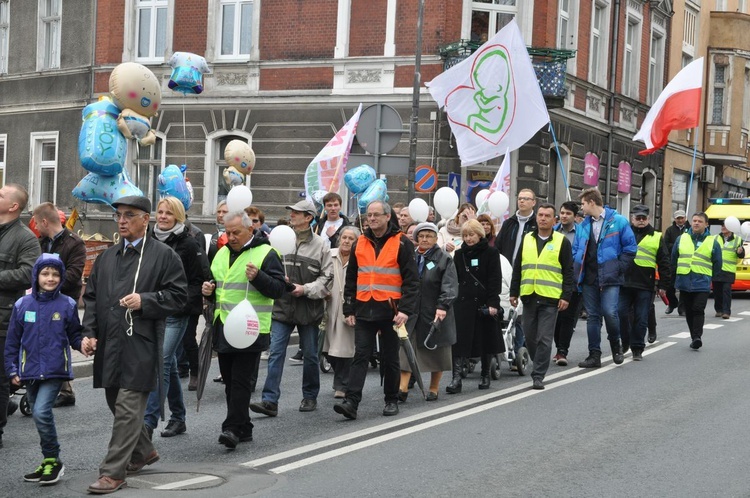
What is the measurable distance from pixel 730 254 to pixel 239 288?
49.6 ft

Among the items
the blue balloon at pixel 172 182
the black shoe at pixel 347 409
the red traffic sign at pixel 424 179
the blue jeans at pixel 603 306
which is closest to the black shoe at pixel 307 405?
the black shoe at pixel 347 409

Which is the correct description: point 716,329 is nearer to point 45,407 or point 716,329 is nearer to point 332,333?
point 332,333

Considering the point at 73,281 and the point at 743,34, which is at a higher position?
the point at 743,34

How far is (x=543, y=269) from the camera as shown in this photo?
12.1 metres

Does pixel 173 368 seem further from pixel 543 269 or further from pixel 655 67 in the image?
pixel 655 67

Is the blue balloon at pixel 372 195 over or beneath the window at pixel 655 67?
beneath

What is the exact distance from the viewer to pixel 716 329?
62.8 feet

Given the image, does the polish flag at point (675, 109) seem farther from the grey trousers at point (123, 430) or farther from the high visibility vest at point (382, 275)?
the grey trousers at point (123, 430)

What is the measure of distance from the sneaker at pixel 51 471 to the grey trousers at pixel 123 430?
40 cm

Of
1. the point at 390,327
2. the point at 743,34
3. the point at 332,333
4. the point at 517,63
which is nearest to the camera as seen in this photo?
the point at 390,327

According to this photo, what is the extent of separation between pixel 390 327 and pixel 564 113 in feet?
64.1

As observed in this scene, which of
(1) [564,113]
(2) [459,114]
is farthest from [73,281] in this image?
(1) [564,113]

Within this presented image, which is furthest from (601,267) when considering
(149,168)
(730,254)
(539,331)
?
(149,168)

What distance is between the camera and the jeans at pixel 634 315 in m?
14.6
